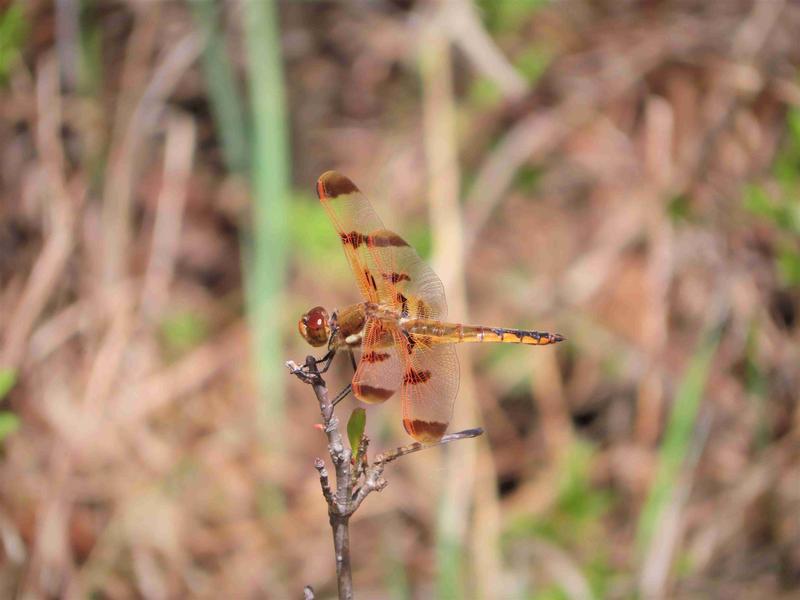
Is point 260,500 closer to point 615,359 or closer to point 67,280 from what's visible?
point 67,280

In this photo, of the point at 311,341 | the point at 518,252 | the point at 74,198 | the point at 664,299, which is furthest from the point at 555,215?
the point at 311,341

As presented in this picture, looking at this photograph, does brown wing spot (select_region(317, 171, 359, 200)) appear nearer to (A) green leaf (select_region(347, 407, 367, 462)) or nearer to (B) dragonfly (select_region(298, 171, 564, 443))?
(B) dragonfly (select_region(298, 171, 564, 443))

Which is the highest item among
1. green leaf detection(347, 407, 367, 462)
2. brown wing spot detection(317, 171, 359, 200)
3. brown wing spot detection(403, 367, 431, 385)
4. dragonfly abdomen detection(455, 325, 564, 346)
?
brown wing spot detection(317, 171, 359, 200)

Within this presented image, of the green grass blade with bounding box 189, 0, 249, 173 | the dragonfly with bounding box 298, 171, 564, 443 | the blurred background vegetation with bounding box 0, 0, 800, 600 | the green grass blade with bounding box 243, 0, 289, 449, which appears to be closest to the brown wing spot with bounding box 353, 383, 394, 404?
the dragonfly with bounding box 298, 171, 564, 443

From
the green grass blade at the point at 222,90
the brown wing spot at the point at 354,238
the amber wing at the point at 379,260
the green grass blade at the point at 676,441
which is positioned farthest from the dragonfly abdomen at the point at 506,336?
the green grass blade at the point at 222,90

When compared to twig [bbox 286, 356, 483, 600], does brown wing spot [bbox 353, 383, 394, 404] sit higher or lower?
higher

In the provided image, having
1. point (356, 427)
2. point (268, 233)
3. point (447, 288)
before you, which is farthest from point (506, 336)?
point (268, 233)

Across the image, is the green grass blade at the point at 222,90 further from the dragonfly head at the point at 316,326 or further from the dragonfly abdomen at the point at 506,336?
the dragonfly head at the point at 316,326
